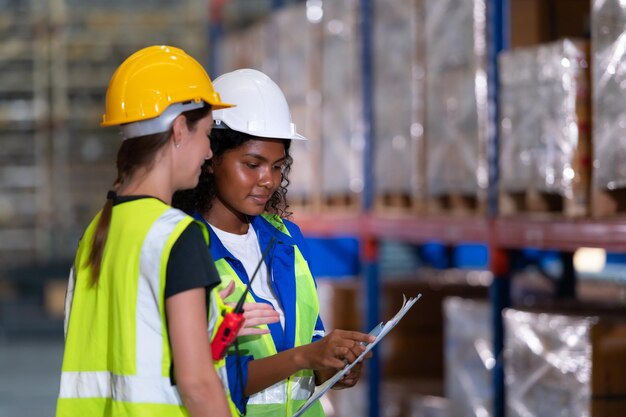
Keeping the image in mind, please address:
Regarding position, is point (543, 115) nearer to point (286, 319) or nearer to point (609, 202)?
point (609, 202)

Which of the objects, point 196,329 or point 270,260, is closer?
point 196,329

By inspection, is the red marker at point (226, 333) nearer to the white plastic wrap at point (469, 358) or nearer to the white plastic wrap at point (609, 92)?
the white plastic wrap at point (609, 92)

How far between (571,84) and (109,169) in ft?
40.8

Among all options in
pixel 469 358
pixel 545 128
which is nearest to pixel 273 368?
pixel 545 128

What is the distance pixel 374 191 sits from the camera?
6.70 metres

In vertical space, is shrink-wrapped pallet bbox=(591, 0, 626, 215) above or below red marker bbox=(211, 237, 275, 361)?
above

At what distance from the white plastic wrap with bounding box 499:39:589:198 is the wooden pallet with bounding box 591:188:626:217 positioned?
0.18 metres

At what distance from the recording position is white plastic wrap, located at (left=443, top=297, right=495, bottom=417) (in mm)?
5328

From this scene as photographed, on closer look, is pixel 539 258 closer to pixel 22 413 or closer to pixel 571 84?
pixel 571 84

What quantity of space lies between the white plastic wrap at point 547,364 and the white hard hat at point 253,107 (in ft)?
6.39

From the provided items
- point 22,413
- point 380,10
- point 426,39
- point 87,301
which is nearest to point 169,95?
point 87,301

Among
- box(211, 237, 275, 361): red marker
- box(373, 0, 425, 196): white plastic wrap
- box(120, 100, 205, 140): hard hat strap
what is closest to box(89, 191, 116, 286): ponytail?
box(120, 100, 205, 140): hard hat strap

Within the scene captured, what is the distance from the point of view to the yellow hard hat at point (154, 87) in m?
2.32

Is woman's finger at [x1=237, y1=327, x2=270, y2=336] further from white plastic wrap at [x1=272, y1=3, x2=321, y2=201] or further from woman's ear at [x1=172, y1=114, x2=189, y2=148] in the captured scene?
white plastic wrap at [x1=272, y1=3, x2=321, y2=201]
